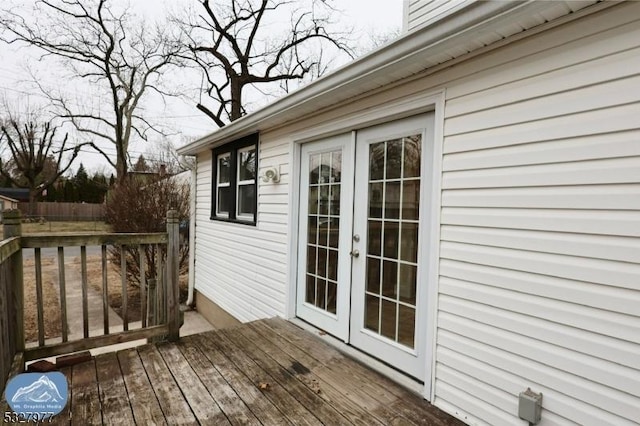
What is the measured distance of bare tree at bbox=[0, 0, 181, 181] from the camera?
42.1ft

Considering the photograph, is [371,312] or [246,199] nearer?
[371,312]

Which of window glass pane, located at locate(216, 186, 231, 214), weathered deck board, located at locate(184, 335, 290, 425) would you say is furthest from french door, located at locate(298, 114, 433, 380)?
window glass pane, located at locate(216, 186, 231, 214)

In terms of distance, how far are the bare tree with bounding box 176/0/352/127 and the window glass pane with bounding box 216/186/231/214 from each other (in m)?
8.11

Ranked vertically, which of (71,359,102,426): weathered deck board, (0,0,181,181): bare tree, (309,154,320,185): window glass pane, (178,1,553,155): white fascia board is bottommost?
(71,359,102,426): weathered deck board

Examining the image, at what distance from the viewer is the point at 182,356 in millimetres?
2934

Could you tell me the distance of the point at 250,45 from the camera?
45.0 feet

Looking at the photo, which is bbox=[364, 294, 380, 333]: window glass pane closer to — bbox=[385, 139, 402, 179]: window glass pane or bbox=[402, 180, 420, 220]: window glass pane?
bbox=[402, 180, 420, 220]: window glass pane

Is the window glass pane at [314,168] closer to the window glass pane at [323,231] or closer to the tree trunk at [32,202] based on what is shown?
the window glass pane at [323,231]

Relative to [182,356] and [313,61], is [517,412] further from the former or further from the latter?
[313,61]

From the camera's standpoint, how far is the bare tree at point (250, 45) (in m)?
13.1

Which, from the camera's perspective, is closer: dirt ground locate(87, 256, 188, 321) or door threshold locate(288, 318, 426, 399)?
door threshold locate(288, 318, 426, 399)

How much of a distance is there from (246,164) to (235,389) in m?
3.38

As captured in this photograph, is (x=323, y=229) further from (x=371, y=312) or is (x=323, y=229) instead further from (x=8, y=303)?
(x=8, y=303)

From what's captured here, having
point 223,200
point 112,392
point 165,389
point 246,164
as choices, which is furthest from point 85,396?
point 223,200
